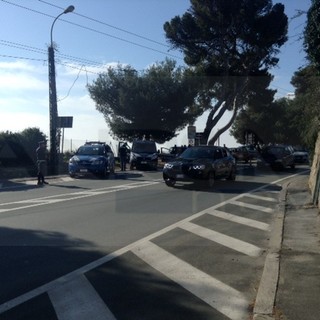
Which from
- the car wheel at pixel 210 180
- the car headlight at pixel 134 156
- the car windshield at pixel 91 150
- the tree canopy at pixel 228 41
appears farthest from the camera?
the tree canopy at pixel 228 41

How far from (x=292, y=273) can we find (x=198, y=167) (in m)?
12.0

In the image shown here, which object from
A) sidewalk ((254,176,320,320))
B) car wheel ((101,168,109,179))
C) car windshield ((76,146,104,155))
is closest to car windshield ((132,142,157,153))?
car windshield ((76,146,104,155))

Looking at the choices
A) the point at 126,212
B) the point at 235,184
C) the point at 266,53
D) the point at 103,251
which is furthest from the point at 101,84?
the point at 103,251

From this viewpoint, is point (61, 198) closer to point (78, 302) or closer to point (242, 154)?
point (78, 302)

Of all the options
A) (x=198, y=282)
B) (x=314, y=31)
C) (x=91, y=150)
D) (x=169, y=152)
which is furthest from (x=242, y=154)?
(x=198, y=282)

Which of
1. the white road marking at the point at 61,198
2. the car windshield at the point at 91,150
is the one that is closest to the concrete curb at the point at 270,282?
the white road marking at the point at 61,198

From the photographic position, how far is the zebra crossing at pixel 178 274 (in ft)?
17.5

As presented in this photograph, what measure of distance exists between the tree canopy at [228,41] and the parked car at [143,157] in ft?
39.7

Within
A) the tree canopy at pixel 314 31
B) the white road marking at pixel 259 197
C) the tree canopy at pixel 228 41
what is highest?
the tree canopy at pixel 228 41

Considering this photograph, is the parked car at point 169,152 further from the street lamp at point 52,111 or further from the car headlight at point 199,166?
the car headlight at point 199,166

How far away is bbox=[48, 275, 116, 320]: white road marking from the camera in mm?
5113

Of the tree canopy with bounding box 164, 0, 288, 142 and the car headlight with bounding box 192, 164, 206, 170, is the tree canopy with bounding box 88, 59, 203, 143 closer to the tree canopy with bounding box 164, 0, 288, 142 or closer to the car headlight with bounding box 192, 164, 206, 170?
the tree canopy with bounding box 164, 0, 288, 142

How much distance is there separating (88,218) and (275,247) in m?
4.72

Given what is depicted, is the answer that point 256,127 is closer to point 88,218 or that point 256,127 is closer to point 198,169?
point 198,169
